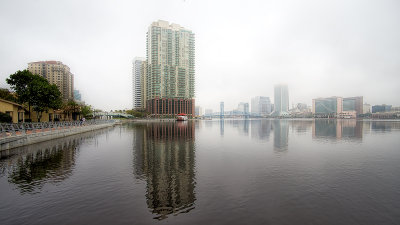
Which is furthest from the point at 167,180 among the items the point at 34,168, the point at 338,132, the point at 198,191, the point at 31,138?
the point at 338,132

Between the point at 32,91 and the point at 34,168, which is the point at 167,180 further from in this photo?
the point at 32,91

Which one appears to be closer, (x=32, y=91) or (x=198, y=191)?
(x=198, y=191)

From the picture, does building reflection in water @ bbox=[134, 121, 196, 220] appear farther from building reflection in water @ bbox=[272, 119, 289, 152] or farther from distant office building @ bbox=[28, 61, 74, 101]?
distant office building @ bbox=[28, 61, 74, 101]

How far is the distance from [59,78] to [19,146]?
200061 millimetres

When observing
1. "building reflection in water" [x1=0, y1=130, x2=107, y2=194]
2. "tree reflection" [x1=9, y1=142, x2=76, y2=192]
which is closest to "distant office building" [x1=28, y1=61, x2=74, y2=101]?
"building reflection in water" [x1=0, y1=130, x2=107, y2=194]

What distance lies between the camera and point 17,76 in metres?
49.5

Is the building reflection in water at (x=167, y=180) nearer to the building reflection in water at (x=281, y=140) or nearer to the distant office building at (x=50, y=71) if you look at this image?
the building reflection in water at (x=281, y=140)

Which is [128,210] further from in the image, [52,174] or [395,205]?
[395,205]

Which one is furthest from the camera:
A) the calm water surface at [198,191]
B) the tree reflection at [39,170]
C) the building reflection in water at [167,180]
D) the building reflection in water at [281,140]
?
the building reflection in water at [281,140]

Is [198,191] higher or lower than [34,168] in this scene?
lower

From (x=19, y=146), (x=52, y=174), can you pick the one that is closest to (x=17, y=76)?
(x=19, y=146)

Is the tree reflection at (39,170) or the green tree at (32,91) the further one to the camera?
the green tree at (32,91)

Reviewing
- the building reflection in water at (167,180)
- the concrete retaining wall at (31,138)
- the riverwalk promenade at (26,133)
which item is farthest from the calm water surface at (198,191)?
the riverwalk promenade at (26,133)

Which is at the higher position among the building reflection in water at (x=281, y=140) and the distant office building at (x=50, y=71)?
the distant office building at (x=50, y=71)
